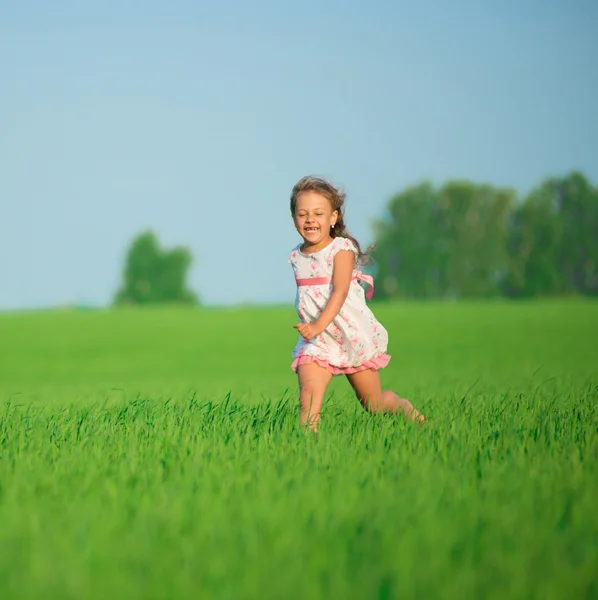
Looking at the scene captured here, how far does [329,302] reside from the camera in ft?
19.4

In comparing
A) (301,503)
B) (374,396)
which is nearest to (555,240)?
(374,396)

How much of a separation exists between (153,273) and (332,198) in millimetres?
66147

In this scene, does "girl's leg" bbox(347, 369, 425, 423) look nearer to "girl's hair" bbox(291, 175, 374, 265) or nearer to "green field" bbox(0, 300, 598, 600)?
"green field" bbox(0, 300, 598, 600)

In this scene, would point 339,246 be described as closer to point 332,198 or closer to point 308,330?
point 332,198

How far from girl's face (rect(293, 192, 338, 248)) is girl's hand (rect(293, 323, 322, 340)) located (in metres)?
0.71

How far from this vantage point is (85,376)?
699 inches

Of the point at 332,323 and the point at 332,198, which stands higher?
the point at 332,198

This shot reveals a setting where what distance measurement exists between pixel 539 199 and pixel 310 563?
178 feet

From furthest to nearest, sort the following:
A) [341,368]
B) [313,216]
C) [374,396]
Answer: [374,396] < [341,368] < [313,216]

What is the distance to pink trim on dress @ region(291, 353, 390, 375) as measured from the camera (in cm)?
609

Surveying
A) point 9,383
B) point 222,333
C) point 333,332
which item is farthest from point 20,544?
point 222,333

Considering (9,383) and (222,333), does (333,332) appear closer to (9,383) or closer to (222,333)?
(9,383)

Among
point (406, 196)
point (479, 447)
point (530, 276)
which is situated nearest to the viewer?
point (479, 447)

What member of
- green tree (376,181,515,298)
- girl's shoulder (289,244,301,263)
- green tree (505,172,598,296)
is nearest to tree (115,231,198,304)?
green tree (376,181,515,298)
